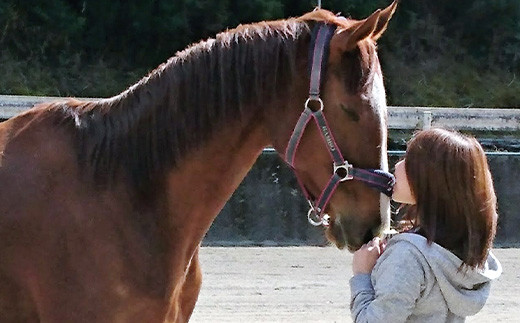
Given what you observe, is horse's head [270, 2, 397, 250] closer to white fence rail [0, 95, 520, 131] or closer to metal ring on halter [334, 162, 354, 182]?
metal ring on halter [334, 162, 354, 182]

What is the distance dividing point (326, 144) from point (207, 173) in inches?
17.5

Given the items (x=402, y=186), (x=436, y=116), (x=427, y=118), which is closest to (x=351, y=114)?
(x=402, y=186)

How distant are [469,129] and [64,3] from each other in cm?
994

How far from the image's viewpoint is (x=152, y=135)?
297cm

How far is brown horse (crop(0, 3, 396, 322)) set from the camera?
281cm

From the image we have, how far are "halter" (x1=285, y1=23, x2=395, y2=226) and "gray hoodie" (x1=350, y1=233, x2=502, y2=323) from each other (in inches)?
13.4

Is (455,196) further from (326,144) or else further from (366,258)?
(326,144)

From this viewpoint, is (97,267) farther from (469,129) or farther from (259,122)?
(469,129)

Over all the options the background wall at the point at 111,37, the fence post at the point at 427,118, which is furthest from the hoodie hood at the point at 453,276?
the background wall at the point at 111,37

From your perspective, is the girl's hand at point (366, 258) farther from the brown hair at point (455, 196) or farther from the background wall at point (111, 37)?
the background wall at point (111, 37)

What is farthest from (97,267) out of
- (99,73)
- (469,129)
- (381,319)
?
(99,73)

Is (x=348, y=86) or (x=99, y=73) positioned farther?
(x=99, y=73)

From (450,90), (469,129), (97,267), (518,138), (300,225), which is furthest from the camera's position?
(450,90)

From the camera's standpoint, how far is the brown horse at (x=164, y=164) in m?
2.81
